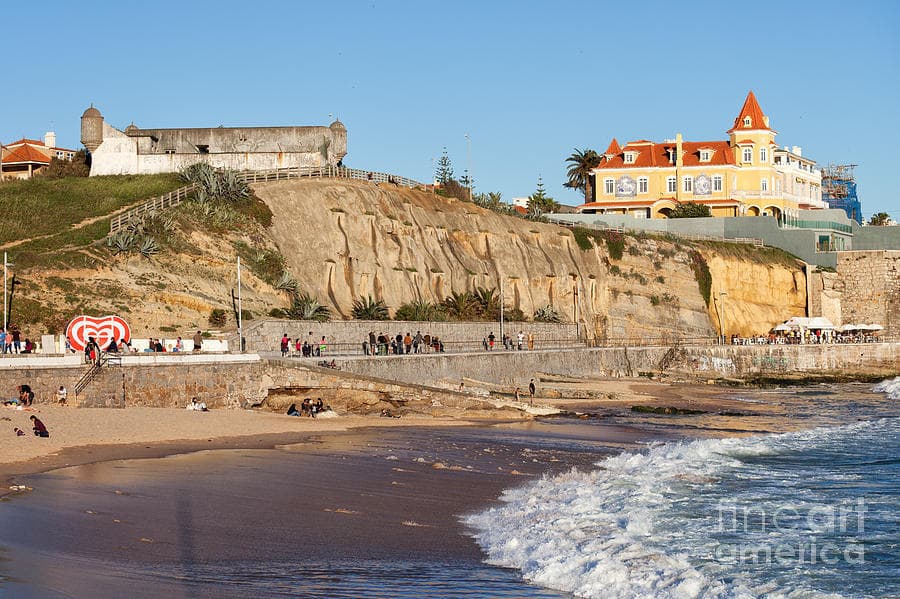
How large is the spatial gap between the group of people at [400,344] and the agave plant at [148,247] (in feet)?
31.6

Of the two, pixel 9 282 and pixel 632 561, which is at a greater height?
pixel 9 282

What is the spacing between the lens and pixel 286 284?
48.7 m

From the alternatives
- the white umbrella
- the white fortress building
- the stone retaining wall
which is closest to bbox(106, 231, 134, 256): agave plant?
the stone retaining wall

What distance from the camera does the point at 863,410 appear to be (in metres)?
41.9

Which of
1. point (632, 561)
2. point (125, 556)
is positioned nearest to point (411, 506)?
point (632, 561)

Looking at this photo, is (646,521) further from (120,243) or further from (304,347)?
(120,243)

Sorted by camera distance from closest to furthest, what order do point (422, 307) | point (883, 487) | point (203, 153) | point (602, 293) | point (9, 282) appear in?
point (883, 487)
point (9, 282)
point (422, 307)
point (203, 153)
point (602, 293)

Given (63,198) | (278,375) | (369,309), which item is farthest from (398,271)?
(278,375)

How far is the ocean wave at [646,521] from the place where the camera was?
13.4 m

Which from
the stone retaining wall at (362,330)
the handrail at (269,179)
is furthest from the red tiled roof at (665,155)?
the stone retaining wall at (362,330)

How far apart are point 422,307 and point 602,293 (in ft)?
71.5

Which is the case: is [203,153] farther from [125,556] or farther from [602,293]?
[125,556]

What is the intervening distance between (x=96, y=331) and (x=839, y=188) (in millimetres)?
97044
